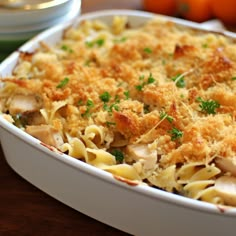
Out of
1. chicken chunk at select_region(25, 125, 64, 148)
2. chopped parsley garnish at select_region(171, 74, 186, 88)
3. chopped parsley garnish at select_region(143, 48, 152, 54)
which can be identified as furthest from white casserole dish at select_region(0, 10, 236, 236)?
chopped parsley garnish at select_region(143, 48, 152, 54)

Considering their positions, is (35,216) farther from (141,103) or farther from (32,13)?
(32,13)

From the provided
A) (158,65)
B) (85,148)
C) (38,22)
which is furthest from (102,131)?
(38,22)

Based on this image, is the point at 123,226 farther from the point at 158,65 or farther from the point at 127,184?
the point at 158,65

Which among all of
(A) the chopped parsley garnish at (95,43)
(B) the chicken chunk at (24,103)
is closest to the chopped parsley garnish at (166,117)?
(B) the chicken chunk at (24,103)

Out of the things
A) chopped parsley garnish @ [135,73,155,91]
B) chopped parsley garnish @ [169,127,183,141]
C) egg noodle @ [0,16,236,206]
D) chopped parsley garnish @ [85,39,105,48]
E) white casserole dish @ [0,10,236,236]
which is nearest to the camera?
white casserole dish @ [0,10,236,236]

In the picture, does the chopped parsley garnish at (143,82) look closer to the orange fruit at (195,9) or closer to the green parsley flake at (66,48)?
the green parsley flake at (66,48)

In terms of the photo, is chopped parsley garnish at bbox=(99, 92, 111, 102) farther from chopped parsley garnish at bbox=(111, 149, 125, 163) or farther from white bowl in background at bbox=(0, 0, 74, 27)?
white bowl in background at bbox=(0, 0, 74, 27)

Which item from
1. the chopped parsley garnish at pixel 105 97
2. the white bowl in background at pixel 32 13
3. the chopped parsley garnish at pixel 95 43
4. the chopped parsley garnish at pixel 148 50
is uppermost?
the white bowl in background at pixel 32 13
